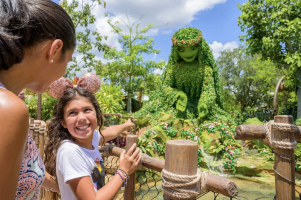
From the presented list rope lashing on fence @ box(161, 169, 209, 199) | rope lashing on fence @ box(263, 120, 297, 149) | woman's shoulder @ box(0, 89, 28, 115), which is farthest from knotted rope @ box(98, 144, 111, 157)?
woman's shoulder @ box(0, 89, 28, 115)

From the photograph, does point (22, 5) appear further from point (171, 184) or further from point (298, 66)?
point (298, 66)

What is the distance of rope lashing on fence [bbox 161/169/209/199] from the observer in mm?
967

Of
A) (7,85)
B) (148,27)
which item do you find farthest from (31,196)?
(148,27)

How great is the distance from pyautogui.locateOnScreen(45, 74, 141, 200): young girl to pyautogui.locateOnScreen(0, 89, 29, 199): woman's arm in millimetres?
479

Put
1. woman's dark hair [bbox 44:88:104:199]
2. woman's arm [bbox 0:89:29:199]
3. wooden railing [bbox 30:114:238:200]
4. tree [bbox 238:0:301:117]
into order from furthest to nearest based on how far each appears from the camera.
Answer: tree [bbox 238:0:301:117], woman's dark hair [bbox 44:88:104:199], wooden railing [bbox 30:114:238:200], woman's arm [bbox 0:89:29:199]

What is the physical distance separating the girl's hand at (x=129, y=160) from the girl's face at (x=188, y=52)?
566cm

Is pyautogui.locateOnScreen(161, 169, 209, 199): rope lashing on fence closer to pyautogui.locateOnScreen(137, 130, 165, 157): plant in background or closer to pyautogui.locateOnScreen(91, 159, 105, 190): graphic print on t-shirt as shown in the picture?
pyautogui.locateOnScreen(91, 159, 105, 190): graphic print on t-shirt

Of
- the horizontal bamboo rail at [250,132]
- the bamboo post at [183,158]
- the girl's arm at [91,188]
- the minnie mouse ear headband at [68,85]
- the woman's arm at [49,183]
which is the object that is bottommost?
the woman's arm at [49,183]

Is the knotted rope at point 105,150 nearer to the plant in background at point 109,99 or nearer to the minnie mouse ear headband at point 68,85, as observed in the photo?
the minnie mouse ear headband at point 68,85

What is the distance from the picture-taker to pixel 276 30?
26.7 feet

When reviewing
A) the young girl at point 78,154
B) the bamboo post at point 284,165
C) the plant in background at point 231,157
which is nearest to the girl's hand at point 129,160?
the young girl at point 78,154

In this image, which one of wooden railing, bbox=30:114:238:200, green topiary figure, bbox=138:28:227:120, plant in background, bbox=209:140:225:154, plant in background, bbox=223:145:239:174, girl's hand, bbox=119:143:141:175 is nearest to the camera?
wooden railing, bbox=30:114:238:200

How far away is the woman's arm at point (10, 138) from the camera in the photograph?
54 centimetres

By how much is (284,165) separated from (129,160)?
2.99ft
